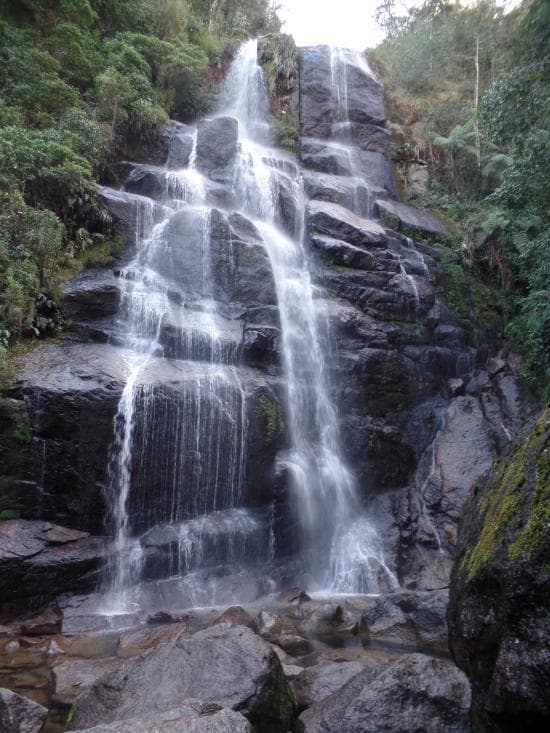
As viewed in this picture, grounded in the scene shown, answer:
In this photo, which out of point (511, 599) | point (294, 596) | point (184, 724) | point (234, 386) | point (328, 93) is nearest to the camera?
point (511, 599)

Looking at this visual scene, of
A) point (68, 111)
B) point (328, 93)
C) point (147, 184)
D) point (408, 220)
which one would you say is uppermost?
point (328, 93)

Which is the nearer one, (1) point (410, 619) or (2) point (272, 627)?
(2) point (272, 627)

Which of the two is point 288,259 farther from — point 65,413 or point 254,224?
point 65,413

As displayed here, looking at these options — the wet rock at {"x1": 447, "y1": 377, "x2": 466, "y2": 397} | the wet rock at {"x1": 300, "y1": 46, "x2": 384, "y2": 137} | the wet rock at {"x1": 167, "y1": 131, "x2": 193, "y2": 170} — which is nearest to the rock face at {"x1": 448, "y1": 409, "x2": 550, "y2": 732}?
the wet rock at {"x1": 447, "y1": 377, "x2": 466, "y2": 397}

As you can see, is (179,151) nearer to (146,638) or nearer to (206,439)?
(206,439)

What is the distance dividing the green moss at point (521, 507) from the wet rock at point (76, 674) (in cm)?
411

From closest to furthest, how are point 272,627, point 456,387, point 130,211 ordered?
point 272,627
point 130,211
point 456,387

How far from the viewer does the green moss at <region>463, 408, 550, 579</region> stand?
2.88m

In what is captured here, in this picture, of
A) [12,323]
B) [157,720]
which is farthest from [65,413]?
[157,720]

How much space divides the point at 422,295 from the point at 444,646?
31.3 feet

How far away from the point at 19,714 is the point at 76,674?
1.41 meters

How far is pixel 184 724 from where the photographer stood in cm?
364

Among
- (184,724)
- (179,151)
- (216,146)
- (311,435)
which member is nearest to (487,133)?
(216,146)

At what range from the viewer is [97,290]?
37.2ft
